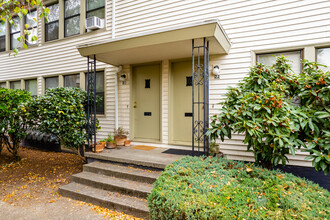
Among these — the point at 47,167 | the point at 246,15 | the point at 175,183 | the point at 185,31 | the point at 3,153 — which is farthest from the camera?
the point at 3,153

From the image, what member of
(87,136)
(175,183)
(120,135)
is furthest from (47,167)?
(175,183)

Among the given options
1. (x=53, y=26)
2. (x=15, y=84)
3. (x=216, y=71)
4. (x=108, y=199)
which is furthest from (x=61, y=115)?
(x=15, y=84)

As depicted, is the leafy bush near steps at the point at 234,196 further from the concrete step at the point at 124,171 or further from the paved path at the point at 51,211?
the paved path at the point at 51,211

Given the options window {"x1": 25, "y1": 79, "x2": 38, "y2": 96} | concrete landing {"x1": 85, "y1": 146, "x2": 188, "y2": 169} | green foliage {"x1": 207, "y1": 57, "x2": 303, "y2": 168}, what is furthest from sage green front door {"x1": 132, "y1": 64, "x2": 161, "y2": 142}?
window {"x1": 25, "y1": 79, "x2": 38, "y2": 96}

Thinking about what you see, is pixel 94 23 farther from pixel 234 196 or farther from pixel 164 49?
pixel 234 196

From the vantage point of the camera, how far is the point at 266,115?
282 cm

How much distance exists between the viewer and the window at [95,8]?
6.33 metres

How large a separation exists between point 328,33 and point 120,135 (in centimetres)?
516

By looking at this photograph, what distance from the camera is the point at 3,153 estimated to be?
21.9ft

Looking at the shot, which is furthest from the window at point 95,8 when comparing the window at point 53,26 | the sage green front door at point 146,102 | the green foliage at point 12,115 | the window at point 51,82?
the green foliage at point 12,115

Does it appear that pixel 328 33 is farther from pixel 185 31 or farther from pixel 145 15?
pixel 145 15

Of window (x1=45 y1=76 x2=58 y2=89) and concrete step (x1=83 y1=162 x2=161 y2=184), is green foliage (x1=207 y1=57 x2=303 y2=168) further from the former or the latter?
window (x1=45 y1=76 x2=58 y2=89)

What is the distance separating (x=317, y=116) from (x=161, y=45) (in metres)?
2.94

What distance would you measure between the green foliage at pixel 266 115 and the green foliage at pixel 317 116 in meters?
0.17
